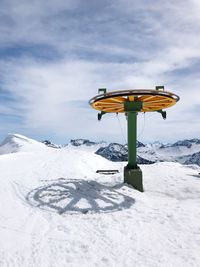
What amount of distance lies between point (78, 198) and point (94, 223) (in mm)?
2574

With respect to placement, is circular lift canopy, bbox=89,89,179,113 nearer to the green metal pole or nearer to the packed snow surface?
the green metal pole

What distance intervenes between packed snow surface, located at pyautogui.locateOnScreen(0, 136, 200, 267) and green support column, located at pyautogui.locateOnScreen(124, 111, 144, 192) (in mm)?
510

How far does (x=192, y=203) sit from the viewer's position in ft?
44.9

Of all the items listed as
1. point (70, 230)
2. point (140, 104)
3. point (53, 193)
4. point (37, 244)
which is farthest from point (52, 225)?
point (140, 104)

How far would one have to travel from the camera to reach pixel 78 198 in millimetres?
13430

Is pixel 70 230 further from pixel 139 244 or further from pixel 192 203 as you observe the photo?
pixel 192 203

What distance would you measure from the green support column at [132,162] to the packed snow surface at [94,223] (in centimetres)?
51

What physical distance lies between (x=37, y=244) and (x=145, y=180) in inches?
374

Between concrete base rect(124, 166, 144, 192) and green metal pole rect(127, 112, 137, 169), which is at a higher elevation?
green metal pole rect(127, 112, 137, 169)

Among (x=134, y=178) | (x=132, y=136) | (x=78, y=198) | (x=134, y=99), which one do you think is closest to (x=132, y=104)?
(x=134, y=99)

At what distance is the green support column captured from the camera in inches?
635

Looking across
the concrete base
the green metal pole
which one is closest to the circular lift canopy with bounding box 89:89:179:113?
the green metal pole

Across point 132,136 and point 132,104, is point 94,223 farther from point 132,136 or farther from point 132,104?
point 132,104

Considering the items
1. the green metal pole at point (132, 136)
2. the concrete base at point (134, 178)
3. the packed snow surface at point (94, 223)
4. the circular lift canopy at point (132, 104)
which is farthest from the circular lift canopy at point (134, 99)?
the packed snow surface at point (94, 223)
